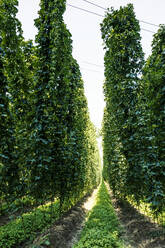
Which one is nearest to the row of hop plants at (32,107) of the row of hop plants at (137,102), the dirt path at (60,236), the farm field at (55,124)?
the farm field at (55,124)

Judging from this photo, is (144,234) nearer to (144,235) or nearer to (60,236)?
(144,235)

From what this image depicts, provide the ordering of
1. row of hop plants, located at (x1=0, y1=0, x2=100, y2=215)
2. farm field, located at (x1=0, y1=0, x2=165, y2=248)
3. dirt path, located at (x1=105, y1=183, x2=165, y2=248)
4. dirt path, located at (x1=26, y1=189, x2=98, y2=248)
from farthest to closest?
dirt path, located at (x1=26, y1=189, x2=98, y2=248), dirt path, located at (x1=105, y1=183, x2=165, y2=248), farm field, located at (x1=0, y1=0, x2=165, y2=248), row of hop plants, located at (x1=0, y1=0, x2=100, y2=215)

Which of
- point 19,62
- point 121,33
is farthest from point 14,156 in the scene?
point 121,33

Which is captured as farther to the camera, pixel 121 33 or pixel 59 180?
pixel 121 33

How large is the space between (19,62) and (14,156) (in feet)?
9.64

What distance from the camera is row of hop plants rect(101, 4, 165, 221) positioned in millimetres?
4695

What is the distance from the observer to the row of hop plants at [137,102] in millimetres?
4695

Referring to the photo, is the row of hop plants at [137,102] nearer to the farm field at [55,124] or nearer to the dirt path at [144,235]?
the farm field at [55,124]

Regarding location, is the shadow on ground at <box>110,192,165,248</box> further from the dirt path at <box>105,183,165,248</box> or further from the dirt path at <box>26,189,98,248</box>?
the dirt path at <box>26,189,98,248</box>

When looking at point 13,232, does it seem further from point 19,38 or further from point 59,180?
point 19,38

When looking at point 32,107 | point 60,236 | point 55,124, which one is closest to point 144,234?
point 60,236

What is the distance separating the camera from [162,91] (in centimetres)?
450

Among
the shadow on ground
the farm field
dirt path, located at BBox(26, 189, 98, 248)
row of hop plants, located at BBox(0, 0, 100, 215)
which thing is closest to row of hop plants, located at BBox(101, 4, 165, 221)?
the farm field

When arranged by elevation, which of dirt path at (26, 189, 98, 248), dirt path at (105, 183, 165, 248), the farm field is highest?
the farm field
